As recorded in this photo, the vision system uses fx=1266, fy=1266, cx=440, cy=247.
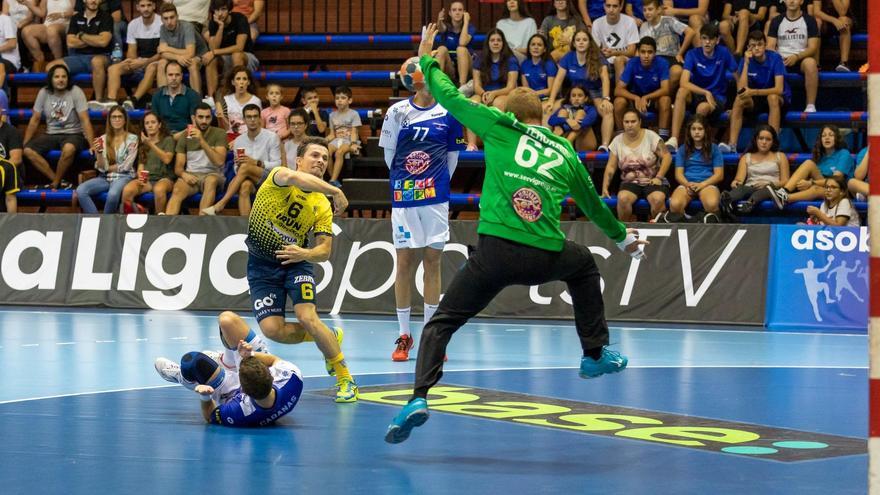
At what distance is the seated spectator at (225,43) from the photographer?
19.1 m

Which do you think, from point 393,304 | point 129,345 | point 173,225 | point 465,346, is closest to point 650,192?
point 393,304

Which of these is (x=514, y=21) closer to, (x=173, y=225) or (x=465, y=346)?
(x=173, y=225)

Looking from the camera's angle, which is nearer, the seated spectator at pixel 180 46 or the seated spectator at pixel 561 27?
the seated spectator at pixel 561 27

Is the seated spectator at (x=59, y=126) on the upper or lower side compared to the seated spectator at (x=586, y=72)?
lower

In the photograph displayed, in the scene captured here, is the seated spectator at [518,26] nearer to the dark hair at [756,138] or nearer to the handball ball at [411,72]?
the dark hair at [756,138]

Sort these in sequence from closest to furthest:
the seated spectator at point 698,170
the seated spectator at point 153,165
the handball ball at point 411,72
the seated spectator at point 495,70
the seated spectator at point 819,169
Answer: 1. the handball ball at point 411,72
2. the seated spectator at point 819,169
3. the seated spectator at point 698,170
4. the seated spectator at point 153,165
5. the seated spectator at point 495,70

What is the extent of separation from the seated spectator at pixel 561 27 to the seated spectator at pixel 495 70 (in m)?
0.63

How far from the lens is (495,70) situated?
17.6 m

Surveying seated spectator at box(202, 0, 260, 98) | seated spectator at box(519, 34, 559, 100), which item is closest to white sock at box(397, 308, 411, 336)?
seated spectator at box(519, 34, 559, 100)

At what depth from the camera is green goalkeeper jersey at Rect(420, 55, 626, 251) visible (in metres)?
6.79

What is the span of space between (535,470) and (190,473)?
68.7 inches

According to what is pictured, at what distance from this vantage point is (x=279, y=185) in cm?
870

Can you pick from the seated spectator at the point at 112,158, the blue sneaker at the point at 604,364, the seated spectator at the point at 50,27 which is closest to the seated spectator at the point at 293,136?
the seated spectator at the point at 112,158

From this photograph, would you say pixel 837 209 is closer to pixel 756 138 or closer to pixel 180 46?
pixel 756 138
